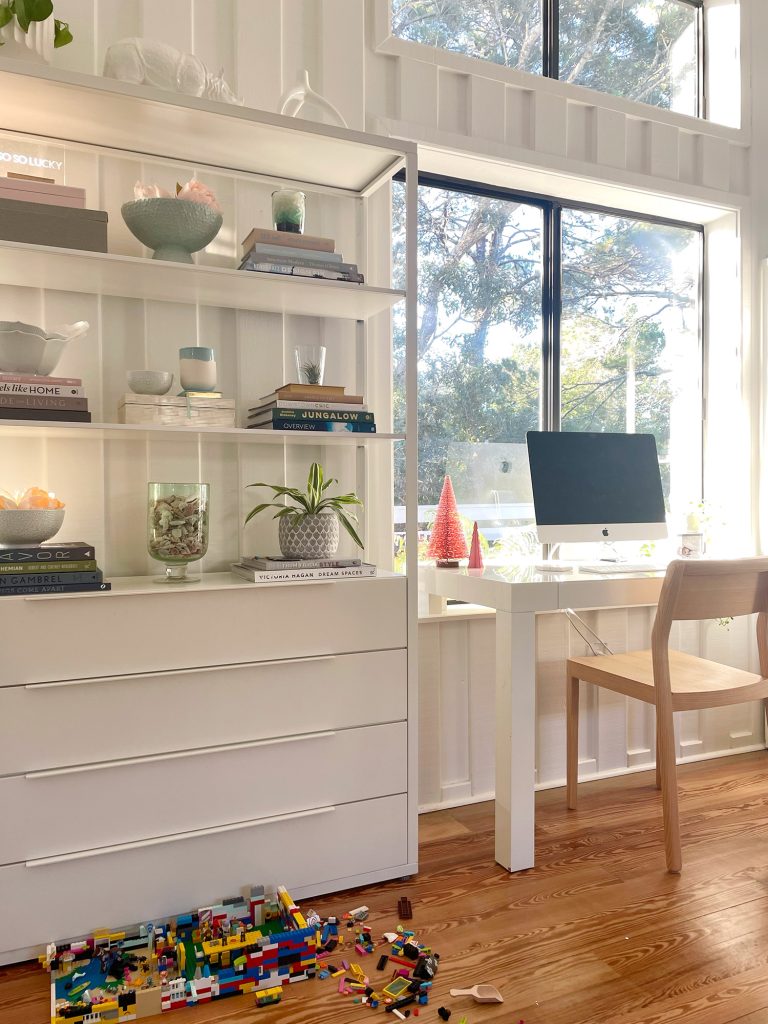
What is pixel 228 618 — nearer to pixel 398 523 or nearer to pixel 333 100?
pixel 398 523

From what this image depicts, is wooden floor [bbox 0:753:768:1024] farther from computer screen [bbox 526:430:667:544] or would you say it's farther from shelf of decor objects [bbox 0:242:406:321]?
shelf of decor objects [bbox 0:242:406:321]

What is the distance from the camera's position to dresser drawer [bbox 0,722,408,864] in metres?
1.68

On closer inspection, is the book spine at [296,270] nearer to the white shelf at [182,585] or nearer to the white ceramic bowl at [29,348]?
the white ceramic bowl at [29,348]

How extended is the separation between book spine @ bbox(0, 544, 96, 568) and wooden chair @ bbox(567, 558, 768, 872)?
1433mm

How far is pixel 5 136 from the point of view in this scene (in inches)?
75.9

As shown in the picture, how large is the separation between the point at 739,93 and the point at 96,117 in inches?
100

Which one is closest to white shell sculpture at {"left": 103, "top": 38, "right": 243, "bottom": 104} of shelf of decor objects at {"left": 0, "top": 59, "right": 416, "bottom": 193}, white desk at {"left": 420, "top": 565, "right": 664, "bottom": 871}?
shelf of decor objects at {"left": 0, "top": 59, "right": 416, "bottom": 193}

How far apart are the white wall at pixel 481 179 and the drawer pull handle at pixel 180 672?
0.43 m

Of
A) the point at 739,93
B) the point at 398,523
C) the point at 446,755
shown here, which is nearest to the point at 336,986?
the point at 446,755

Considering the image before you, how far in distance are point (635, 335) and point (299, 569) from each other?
1887mm

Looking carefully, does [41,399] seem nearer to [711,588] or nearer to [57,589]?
[57,589]

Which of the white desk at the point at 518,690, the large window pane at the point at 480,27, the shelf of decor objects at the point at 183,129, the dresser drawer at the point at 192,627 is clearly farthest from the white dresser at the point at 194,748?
the large window pane at the point at 480,27

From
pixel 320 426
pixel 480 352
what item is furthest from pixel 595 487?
pixel 320 426

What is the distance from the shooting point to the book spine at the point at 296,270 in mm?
1951
